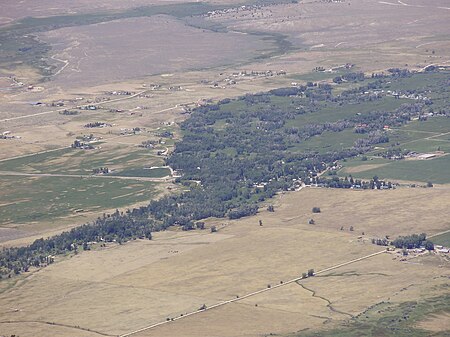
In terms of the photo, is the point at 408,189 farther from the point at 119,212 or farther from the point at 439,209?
the point at 119,212

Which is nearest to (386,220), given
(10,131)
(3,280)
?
(3,280)

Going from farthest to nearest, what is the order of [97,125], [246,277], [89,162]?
1. [97,125]
2. [89,162]
3. [246,277]

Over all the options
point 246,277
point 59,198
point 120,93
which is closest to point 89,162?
point 59,198

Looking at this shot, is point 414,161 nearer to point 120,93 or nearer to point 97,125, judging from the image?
point 97,125

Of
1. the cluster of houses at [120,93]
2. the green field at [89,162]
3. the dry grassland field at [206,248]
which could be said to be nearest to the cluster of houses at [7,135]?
the dry grassland field at [206,248]

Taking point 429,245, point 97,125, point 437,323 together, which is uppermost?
point 437,323

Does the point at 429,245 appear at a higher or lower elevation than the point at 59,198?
higher
